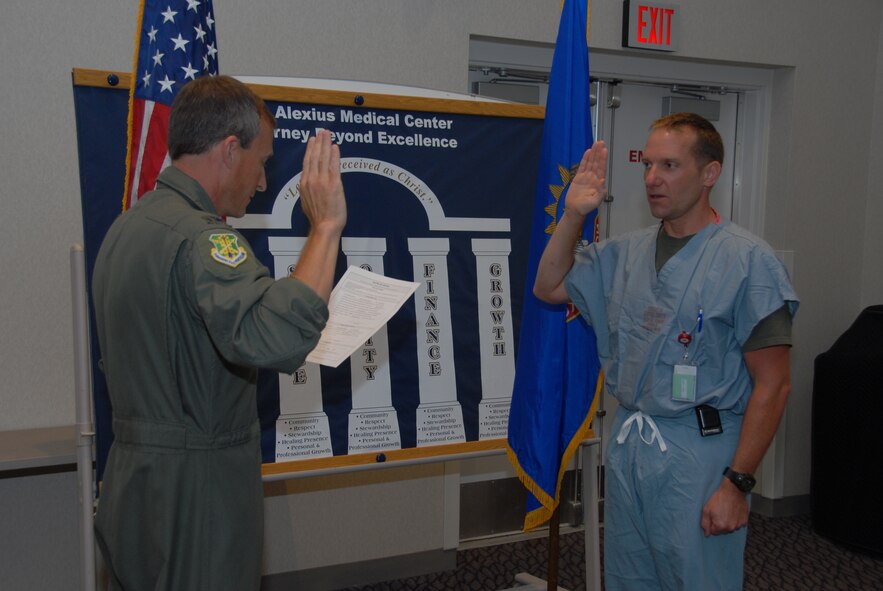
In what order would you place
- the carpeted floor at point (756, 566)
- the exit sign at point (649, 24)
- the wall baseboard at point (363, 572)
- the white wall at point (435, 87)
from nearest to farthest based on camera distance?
the white wall at point (435, 87) → the wall baseboard at point (363, 572) → the carpeted floor at point (756, 566) → the exit sign at point (649, 24)

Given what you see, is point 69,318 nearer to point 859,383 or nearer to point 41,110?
point 41,110

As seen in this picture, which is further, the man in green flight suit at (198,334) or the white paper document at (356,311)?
the white paper document at (356,311)

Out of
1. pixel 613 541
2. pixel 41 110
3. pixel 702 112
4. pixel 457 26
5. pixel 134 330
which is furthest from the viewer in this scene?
pixel 702 112

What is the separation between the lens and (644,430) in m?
1.85

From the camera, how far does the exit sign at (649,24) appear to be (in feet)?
11.0

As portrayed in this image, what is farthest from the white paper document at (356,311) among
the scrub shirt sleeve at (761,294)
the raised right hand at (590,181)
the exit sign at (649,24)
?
the exit sign at (649,24)

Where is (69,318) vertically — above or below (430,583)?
above

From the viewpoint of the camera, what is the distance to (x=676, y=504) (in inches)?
69.9

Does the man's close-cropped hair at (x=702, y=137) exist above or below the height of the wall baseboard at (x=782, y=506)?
above

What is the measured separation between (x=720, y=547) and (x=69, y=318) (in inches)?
86.7

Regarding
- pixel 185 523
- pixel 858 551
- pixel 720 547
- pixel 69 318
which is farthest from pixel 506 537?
pixel 185 523

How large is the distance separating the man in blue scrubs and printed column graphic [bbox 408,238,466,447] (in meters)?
0.47

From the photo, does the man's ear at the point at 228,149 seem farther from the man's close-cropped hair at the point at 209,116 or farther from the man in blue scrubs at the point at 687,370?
the man in blue scrubs at the point at 687,370

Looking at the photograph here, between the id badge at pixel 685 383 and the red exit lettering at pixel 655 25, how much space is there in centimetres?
211
